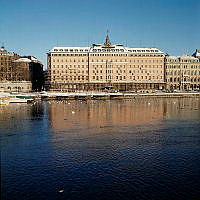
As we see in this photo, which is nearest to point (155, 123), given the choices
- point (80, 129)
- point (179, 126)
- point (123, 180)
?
point (179, 126)

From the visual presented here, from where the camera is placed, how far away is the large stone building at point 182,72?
532ft

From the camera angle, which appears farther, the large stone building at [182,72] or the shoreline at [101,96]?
the large stone building at [182,72]

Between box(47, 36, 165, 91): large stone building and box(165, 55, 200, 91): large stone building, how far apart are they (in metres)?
8.47

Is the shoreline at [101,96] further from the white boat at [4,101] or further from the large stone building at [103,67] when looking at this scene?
the large stone building at [103,67]

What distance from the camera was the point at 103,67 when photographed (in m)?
151

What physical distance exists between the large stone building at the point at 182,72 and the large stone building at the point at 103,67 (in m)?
8.47

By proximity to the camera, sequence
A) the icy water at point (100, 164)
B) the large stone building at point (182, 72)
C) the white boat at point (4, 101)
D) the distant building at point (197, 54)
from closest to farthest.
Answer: the icy water at point (100, 164)
the white boat at point (4, 101)
the large stone building at point (182, 72)
the distant building at point (197, 54)

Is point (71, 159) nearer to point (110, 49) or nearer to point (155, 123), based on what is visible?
point (155, 123)

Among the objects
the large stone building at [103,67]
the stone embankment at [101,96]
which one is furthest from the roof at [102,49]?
the stone embankment at [101,96]

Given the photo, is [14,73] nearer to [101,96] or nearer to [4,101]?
[101,96]

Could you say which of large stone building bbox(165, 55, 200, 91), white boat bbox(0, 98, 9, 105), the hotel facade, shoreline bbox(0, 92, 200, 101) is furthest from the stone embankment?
large stone building bbox(165, 55, 200, 91)

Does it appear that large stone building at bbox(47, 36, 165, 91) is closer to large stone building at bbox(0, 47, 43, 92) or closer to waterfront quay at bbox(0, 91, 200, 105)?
large stone building at bbox(0, 47, 43, 92)

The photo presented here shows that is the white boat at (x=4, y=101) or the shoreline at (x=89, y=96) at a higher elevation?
the shoreline at (x=89, y=96)

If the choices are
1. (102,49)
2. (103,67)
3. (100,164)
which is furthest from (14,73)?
(100,164)
